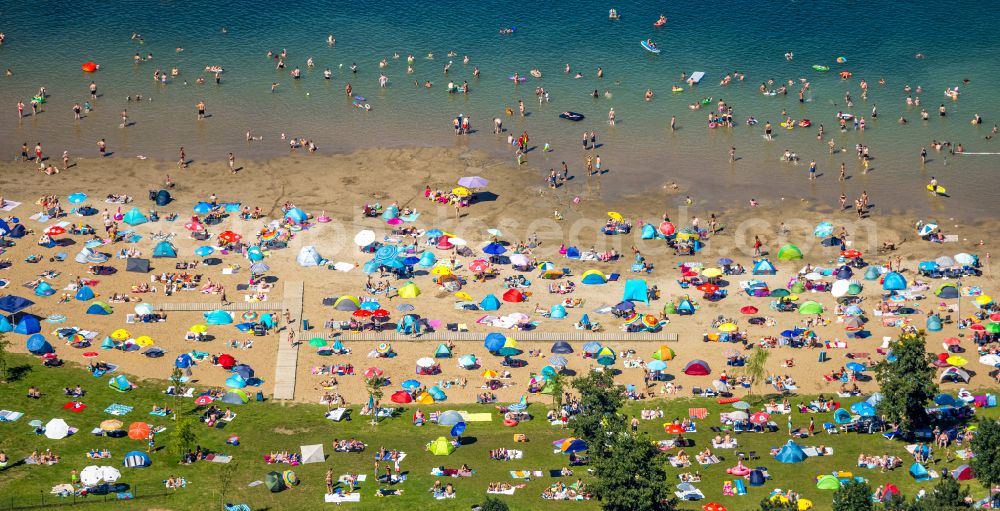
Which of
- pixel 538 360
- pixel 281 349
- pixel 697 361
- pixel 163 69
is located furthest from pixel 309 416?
pixel 163 69

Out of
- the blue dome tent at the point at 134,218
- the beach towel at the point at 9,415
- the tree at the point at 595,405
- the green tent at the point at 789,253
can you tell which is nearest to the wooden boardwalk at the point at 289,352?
the beach towel at the point at 9,415

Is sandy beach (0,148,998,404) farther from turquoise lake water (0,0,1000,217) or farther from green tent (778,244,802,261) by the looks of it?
turquoise lake water (0,0,1000,217)

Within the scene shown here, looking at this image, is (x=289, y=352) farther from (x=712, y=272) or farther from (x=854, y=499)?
(x=854, y=499)

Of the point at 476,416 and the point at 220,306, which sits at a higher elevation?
the point at 220,306

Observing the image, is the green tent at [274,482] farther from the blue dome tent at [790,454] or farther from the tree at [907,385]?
the tree at [907,385]

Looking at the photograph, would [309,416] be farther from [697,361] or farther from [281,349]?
[697,361]

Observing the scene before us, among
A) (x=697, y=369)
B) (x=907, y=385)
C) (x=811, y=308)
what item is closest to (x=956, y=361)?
(x=811, y=308)
